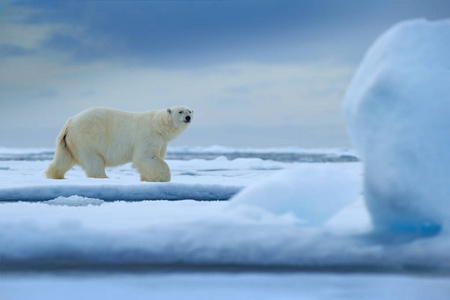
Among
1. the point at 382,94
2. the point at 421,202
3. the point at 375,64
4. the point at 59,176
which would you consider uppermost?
the point at 59,176

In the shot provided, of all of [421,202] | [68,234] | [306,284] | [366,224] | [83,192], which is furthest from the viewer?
[83,192]

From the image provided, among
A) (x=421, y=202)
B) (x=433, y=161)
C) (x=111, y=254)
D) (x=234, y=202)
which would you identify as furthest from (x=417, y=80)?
(x=111, y=254)

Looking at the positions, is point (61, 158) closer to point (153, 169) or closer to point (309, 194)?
point (153, 169)

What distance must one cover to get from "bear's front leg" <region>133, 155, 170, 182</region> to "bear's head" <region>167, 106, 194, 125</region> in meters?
0.61

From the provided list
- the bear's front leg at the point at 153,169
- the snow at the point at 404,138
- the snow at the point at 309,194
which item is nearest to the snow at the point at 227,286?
the snow at the point at 404,138

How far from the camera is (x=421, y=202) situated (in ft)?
7.02

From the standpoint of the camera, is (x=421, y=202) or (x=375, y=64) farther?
(x=375, y=64)

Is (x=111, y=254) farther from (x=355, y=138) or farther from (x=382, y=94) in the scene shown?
(x=382, y=94)

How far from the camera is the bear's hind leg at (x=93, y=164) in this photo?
6.63 meters

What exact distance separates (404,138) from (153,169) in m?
4.71

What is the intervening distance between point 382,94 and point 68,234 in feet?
5.47

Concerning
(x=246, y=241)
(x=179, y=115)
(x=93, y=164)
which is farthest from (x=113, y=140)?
(x=246, y=241)

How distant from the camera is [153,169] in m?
6.46

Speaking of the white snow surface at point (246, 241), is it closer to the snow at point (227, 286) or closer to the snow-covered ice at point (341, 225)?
the snow-covered ice at point (341, 225)
